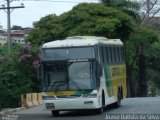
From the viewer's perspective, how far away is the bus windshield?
2416cm

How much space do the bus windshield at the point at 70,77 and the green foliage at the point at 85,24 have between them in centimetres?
1978

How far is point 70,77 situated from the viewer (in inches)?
953

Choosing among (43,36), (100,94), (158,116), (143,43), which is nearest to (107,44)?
(100,94)

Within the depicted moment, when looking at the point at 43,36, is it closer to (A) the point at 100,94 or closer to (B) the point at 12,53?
(B) the point at 12,53

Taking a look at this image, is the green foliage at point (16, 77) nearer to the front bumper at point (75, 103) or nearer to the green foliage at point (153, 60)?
the front bumper at point (75, 103)

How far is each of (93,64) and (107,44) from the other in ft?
10.8

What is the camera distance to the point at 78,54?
2462cm

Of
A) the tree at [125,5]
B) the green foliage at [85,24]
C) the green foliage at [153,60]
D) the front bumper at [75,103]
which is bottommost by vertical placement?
the green foliage at [153,60]

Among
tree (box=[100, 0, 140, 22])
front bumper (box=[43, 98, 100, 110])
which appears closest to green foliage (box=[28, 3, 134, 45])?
tree (box=[100, 0, 140, 22])

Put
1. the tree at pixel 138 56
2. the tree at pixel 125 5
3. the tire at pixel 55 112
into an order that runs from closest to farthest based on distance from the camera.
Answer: the tire at pixel 55 112 < the tree at pixel 125 5 < the tree at pixel 138 56

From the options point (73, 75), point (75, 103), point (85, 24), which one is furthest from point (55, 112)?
point (85, 24)

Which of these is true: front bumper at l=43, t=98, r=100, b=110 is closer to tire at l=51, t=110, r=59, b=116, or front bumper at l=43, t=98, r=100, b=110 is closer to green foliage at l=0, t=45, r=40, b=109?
tire at l=51, t=110, r=59, b=116

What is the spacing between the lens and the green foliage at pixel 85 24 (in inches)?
1750

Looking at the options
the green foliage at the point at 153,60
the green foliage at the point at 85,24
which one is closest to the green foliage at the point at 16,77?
the green foliage at the point at 85,24
